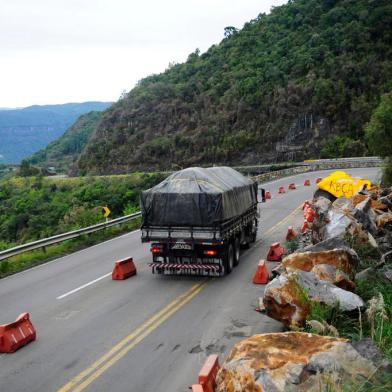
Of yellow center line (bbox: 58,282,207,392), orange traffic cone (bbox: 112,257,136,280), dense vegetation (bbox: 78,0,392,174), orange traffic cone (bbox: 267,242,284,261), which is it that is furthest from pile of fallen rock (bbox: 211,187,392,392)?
dense vegetation (bbox: 78,0,392,174)

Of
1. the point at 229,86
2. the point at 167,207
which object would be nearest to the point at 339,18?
the point at 229,86

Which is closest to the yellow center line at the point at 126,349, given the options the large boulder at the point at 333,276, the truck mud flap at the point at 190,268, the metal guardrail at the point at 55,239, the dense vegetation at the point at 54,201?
the truck mud flap at the point at 190,268

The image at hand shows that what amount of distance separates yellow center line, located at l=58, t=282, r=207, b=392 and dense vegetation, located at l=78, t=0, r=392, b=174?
62.8 m

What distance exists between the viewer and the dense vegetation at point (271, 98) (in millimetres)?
81500

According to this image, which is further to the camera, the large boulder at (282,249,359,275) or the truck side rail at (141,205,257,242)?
the truck side rail at (141,205,257,242)

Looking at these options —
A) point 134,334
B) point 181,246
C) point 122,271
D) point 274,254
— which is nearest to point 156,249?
point 181,246

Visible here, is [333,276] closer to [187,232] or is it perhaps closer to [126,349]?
[126,349]

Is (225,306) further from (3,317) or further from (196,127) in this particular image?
(196,127)

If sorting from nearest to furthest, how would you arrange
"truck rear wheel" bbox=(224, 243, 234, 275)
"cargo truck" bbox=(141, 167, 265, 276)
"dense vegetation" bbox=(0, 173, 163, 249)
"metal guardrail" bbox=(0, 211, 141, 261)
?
1. "cargo truck" bbox=(141, 167, 265, 276)
2. "truck rear wheel" bbox=(224, 243, 234, 275)
3. "metal guardrail" bbox=(0, 211, 141, 261)
4. "dense vegetation" bbox=(0, 173, 163, 249)

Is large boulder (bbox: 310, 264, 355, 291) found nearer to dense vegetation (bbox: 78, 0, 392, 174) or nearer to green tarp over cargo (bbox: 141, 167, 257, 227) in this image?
green tarp over cargo (bbox: 141, 167, 257, 227)

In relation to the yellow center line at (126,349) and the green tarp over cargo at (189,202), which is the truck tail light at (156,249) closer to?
the green tarp over cargo at (189,202)

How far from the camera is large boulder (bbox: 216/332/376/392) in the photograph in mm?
5664

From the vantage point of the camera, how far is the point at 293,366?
19.4ft

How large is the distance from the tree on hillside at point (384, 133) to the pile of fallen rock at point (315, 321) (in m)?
11.1
